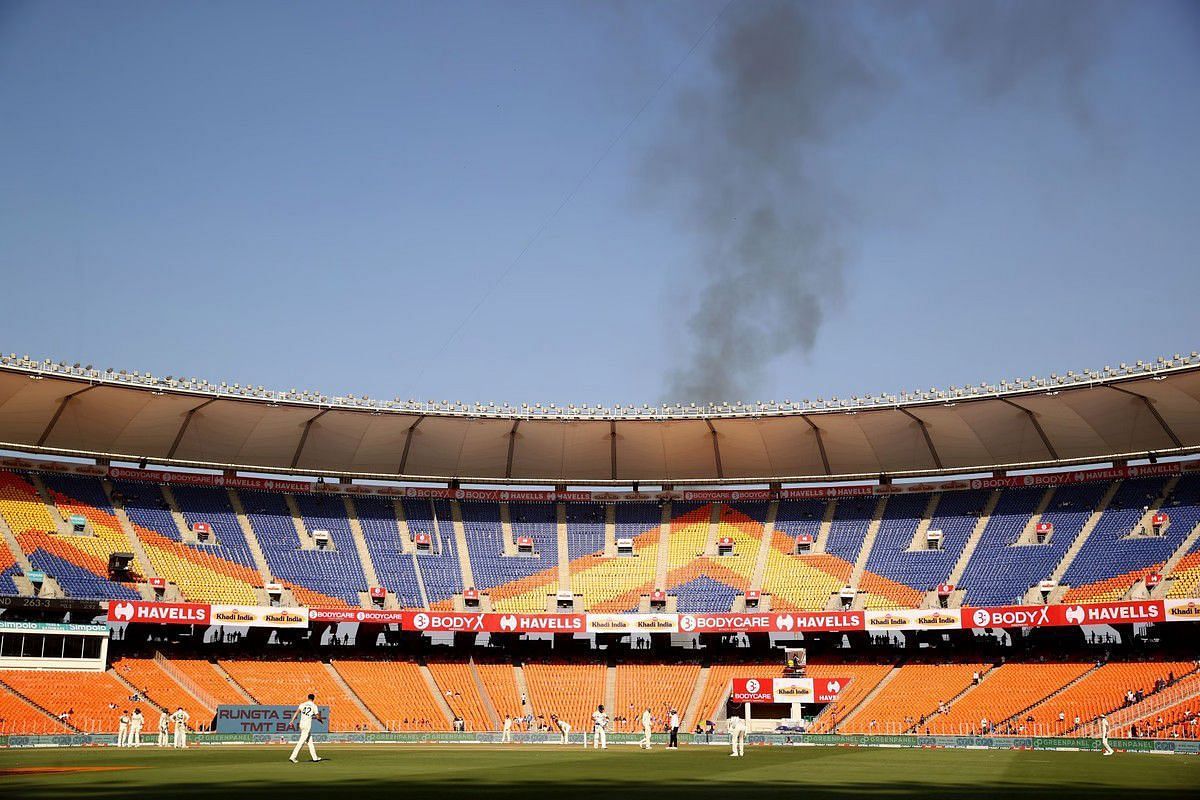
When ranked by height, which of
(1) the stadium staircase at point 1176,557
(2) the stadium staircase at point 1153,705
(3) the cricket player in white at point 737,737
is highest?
(1) the stadium staircase at point 1176,557

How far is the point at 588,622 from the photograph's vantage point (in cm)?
6838

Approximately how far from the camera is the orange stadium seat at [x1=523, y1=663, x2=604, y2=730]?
6488cm

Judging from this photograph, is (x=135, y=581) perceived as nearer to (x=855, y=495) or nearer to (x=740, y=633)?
(x=740, y=633)

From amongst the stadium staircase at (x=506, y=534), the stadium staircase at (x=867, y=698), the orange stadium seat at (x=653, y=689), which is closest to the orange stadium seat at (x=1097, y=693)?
the stadium staircase at (x=867, y=698)

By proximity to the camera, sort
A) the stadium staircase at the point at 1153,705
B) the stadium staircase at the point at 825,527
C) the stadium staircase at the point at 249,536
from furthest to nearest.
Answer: the stadium staircase at the point at 825,527
the stadium staircase at the point at 249,536
the stadium staircase at the point at 1153,705

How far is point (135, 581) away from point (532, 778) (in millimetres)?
46038

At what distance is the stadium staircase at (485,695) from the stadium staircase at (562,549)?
7.25m

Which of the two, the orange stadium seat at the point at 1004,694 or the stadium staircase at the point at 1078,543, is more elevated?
the stadium staircase at the point at 1078,543

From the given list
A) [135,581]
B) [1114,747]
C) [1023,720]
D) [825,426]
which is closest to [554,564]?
[825,426]

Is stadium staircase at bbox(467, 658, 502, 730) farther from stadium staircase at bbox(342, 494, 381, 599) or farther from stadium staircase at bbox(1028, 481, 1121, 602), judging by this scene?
stadium staircase at bbox(1028, 481, 1121, 602)

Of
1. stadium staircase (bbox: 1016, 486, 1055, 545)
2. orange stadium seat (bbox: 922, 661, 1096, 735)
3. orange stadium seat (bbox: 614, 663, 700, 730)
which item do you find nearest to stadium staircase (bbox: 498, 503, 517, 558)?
orange stadium seat (bbox: 614, 663, 700, 730)

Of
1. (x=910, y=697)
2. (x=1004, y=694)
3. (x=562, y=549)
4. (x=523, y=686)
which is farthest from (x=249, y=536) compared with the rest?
(x=1004, y=694)

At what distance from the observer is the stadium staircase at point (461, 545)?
238 ft

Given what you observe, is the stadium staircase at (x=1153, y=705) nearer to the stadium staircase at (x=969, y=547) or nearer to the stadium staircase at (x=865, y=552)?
the stadium staircase at (x=969, y=547)
